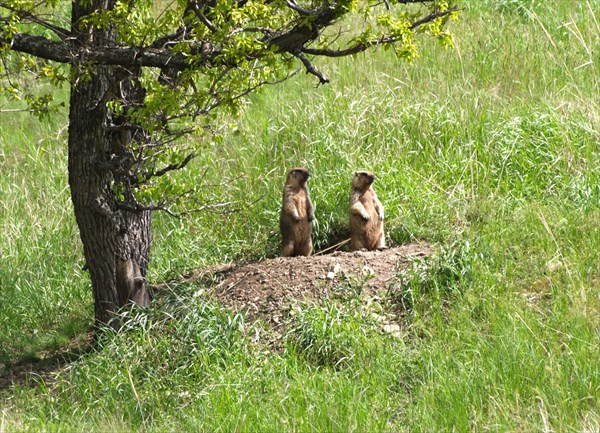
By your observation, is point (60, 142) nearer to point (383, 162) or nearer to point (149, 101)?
point (383, 162)

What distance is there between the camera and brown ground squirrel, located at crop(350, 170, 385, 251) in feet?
25.8

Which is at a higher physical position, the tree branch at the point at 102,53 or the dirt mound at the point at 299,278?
the tree branch at the point at 102,53

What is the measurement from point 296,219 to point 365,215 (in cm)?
55

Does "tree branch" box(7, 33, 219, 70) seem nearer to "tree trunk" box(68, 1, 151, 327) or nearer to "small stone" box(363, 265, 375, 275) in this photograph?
"tree trunk" box(68, 1, 151, 327)

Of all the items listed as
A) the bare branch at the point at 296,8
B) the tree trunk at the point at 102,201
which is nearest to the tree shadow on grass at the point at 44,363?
the tree trunk at the point at 102,201

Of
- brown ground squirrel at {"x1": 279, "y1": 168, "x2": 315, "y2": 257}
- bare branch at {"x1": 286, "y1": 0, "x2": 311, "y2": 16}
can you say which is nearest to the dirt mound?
brown ground squirrel at {"x1": 279, "y1": 168, "x2": 315, "y2": 257}

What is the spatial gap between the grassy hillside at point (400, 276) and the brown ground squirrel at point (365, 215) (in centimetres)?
33

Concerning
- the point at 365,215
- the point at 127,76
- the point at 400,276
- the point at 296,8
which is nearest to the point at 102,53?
the point at 127,76

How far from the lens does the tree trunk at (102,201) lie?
704 centimetres

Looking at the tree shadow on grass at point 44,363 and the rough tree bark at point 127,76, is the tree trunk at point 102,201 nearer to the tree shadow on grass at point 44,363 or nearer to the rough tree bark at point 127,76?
the rough tree bark at point 127,76

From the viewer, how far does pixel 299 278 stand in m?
7.37

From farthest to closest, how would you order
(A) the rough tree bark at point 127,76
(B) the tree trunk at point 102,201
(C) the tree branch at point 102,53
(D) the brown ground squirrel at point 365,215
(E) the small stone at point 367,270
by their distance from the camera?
1. (D) the brown ground squirrel at point 365,215
2. (E) the small stone at point 367,270
3. (B) the tree trunk at point 102,201
4. (C) the tree branch at point 102,53
5. (A) the rough tree bark at point 127,76

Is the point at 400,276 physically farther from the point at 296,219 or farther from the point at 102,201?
the point at 102,201

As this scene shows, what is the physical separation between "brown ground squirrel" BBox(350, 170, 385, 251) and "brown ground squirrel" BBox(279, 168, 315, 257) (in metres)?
0.36
